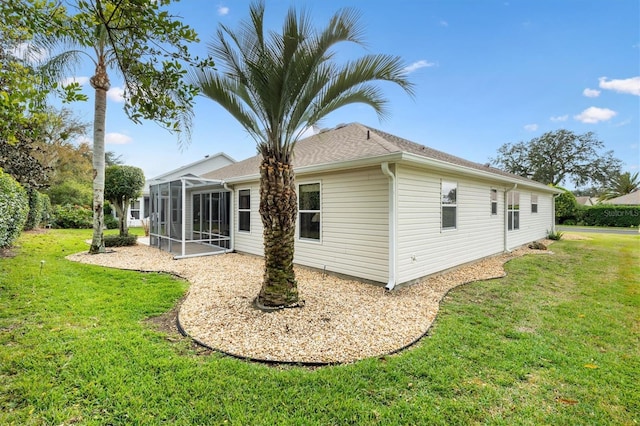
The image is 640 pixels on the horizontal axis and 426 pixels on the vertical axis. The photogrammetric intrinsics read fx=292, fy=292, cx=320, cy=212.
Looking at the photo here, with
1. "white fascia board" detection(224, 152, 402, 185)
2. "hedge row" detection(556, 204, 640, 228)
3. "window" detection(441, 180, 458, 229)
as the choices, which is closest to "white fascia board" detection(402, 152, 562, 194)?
"white fascia board" detection(224, 152, 402, 185)

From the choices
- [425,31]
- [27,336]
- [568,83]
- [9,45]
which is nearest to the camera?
[27,336]

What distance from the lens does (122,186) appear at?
40.3 ft

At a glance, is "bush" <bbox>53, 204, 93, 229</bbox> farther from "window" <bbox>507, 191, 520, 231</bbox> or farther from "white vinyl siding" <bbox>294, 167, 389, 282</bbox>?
"window" <bbox>507, 191, 520, 231</bbox>

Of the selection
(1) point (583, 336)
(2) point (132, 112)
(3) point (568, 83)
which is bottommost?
(1) point (583, 336)

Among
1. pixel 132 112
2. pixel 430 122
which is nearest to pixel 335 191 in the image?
pixel 132 112

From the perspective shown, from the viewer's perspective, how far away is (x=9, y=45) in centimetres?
621

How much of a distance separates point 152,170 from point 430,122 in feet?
100

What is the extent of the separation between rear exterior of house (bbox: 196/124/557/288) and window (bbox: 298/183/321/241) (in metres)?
0.03

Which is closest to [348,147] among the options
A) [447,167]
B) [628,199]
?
[447,167]

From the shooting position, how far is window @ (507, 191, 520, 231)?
11.2 metres

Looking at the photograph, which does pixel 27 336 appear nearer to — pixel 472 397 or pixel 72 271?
pixel 72 271

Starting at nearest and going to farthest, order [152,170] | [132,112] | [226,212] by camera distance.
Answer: [132,112], [226,212], [152,170]

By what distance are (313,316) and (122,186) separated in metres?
11.7

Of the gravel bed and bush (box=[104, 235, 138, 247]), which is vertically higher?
bush (box=[104, 235, 138, 247])
